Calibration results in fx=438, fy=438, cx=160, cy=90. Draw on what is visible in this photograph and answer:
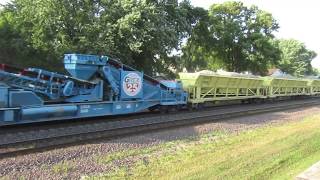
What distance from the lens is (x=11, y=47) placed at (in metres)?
Answer: 27.7

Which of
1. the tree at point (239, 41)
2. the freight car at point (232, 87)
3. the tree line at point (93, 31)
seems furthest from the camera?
the tree at point (239, 41)

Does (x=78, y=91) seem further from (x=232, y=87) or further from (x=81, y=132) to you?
(x=232, y=87)

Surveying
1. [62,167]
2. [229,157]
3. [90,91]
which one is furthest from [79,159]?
[90,91]

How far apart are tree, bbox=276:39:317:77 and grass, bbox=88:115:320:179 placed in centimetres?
9126

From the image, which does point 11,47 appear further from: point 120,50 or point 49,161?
point 49,161

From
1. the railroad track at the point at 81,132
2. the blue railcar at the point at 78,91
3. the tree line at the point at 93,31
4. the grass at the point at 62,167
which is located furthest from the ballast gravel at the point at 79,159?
the tree line at the point at 93,31

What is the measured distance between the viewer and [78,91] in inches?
620

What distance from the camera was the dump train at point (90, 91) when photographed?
44.0ft

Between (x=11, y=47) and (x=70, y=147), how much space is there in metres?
18.0

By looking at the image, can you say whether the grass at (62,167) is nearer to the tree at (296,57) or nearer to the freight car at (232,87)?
the freight car at (232,87)

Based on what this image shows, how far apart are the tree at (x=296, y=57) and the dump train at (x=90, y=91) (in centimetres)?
8367

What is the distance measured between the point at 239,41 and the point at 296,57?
2403 inches

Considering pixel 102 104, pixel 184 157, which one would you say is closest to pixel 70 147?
pixel 184 157

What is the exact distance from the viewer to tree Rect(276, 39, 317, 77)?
104 m
